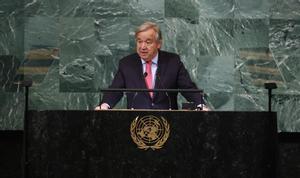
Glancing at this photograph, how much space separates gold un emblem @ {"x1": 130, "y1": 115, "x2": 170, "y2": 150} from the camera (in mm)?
4602

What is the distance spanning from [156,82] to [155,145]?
1189mm

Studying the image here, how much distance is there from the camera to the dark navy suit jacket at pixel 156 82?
5625mm

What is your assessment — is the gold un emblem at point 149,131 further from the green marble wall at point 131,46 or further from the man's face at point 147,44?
the green marble wall at point 131,46

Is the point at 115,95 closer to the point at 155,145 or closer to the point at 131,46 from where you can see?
the point at 155,145

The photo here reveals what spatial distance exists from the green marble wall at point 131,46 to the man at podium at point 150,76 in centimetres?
149

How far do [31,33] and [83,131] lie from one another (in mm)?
3045

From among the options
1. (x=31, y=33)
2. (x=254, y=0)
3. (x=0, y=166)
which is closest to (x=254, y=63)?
(x=254, y=0)

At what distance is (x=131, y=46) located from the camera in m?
7.37

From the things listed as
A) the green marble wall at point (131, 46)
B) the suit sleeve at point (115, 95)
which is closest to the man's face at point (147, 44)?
the suit sleeve at point (115, 95)

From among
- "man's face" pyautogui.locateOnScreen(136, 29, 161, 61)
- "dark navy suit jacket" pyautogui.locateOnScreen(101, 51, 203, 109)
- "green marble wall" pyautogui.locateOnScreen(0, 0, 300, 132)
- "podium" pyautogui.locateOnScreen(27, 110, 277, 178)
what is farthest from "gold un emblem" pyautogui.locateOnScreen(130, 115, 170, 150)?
"green marble wall" pyautogui.locateOnScreen(0, 0, 300, 132)

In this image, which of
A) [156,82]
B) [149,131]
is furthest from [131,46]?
[149,131]

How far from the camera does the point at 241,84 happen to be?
7293 mm

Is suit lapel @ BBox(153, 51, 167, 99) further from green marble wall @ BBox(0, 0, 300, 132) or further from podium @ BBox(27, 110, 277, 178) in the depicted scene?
green marble wall @ BBox(0, 0, 300, 132)

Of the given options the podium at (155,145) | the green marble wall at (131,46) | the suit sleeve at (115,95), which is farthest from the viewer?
the green marble wall at (131,46)
